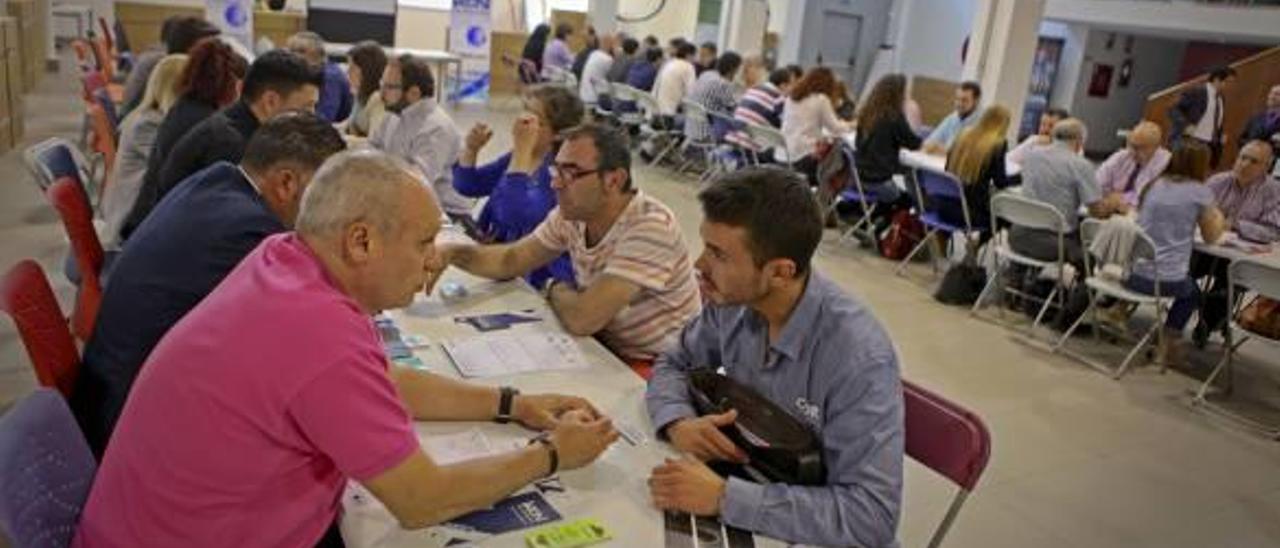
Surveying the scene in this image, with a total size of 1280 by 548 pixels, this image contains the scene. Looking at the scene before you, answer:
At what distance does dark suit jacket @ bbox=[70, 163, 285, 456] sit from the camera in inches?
76.2

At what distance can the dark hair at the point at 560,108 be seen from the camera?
347 cm

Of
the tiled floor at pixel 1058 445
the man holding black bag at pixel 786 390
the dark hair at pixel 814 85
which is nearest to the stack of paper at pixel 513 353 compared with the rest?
the man holding black bag at pixel 786 390

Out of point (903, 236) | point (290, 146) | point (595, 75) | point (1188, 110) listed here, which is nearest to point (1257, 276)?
point (903, 236)

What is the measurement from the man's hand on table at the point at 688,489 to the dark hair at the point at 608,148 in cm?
116

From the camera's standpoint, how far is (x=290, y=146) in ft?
7.13

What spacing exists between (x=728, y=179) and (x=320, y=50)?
5.21 metres

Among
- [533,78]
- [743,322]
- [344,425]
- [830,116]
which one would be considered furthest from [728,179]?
[533,78]

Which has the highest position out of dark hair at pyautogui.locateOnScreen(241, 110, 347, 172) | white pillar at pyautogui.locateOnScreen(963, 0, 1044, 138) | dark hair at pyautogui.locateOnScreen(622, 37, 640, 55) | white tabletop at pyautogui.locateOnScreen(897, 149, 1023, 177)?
white pillar at pyautogui.locateOnScreen(963, 0, 1044, 138)

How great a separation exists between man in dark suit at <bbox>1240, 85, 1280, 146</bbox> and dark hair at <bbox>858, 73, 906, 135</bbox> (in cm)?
389

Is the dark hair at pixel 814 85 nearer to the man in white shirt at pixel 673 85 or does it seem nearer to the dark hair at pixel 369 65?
the man in white shirt at pixel 673 85

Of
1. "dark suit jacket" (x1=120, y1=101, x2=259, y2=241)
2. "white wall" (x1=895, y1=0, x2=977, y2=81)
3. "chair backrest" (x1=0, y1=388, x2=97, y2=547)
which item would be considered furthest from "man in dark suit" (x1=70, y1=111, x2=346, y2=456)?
"white wall" (x1=895, y1=0, x2=977, y2=81)

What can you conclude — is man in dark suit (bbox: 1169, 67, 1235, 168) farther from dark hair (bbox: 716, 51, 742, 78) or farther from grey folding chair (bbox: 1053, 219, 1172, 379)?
grey folding chair (bbox: 1053, 219, 1172, 379)

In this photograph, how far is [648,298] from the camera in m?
2.67

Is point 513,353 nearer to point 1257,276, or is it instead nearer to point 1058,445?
point 1058,445
